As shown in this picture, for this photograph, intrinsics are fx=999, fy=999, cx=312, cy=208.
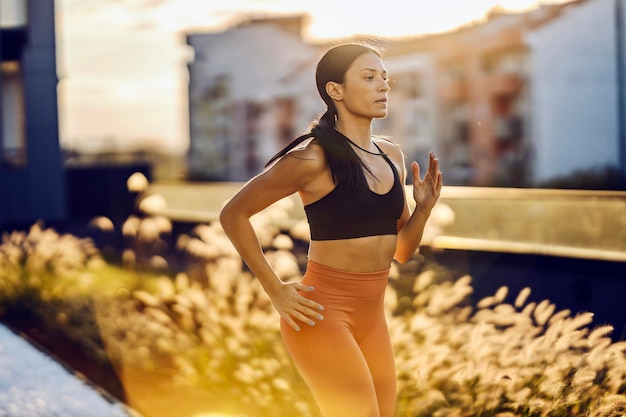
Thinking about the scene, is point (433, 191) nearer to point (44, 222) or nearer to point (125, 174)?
point (44, 222)

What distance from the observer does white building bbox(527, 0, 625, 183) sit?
1652 inches

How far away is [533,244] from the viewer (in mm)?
10883

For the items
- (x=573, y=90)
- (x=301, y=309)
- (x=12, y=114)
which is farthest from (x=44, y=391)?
(x=573, y=90)

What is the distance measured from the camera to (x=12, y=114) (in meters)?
22.7

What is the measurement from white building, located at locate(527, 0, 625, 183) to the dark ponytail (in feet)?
130

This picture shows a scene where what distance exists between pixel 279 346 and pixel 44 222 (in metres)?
14.1

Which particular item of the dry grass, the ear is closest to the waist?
the ear

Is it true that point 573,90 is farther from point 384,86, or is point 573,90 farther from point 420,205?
point 384,86

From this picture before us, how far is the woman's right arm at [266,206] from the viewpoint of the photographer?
3.23 m

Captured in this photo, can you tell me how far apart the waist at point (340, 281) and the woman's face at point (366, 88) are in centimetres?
53

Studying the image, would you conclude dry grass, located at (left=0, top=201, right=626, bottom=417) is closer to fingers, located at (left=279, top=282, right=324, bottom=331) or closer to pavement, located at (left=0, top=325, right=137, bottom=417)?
pavement, located at (left=0, top=325, right=137, bottom=417)

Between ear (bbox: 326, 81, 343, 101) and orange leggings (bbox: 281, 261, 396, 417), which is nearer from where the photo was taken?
orange leggings (bbox: 281, 261, 396, 417)

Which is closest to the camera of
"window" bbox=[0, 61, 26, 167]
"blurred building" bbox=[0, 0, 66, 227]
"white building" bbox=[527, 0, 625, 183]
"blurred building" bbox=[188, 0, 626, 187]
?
"blurred building" bbox=[0, 0, 66, 227]

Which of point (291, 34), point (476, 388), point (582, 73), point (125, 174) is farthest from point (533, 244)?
point (291, 34)
